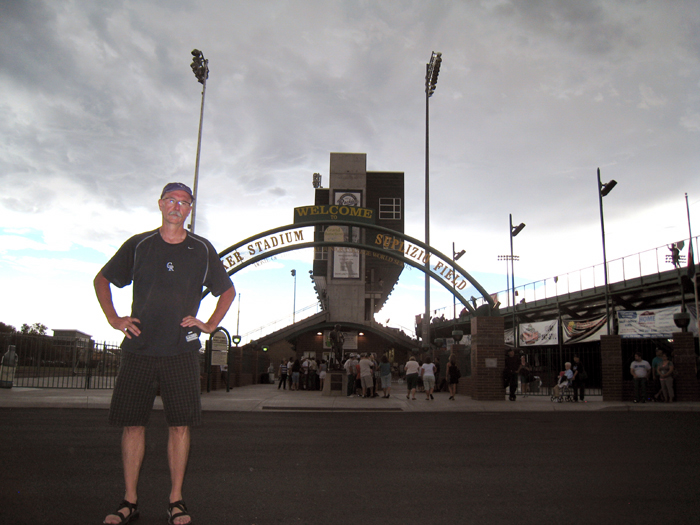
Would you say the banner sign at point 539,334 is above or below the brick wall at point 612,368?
above

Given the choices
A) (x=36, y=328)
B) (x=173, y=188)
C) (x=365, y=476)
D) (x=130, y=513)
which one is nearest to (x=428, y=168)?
→ (x=365, y=476)

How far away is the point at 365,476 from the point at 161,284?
253cm

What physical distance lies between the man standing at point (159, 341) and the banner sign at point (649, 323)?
960 inches

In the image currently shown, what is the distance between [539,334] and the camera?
31109 mm

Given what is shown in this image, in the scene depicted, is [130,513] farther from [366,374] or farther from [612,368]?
[612,368]

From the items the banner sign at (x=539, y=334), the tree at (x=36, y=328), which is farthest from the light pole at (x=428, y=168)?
the tree at (x=36, y=328)

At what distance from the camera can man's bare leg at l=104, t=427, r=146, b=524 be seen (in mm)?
3076

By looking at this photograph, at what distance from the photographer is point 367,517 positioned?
336 cm

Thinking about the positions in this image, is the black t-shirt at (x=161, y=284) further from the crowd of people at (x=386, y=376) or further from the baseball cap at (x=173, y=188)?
the crowd of people at (x=386, y=376)

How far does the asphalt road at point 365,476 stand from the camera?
3408 mm

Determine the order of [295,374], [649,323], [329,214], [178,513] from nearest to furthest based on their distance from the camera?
[178,513], [329,214], [649,323], [295,374]

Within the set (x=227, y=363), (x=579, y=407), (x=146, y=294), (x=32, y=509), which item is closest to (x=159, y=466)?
(x=32, y=509)

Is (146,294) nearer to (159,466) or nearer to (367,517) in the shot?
→ (367,517)

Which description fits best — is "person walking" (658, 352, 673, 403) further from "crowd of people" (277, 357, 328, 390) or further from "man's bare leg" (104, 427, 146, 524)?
"man's bare leg" (104, 427, 146, 524)
